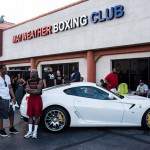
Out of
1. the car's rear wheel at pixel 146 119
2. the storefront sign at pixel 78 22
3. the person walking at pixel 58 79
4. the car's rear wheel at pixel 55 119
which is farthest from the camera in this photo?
the person walking at pixel 58 79

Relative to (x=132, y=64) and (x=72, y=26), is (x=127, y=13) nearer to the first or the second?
(x=132, y=64)

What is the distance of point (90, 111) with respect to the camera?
872 cm

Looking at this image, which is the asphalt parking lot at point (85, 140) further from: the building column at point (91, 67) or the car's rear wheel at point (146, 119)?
the building column at point (91, 67)

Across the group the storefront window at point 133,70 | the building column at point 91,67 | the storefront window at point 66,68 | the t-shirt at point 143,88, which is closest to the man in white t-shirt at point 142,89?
the t-shirt at point 143,88

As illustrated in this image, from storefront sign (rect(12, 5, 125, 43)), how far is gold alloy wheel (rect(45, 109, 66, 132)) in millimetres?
8588

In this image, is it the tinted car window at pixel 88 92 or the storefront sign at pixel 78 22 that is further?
the storefront sign at pixel 78 22

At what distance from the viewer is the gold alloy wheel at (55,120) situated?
28.1 feet

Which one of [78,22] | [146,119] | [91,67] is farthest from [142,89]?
[146,119]

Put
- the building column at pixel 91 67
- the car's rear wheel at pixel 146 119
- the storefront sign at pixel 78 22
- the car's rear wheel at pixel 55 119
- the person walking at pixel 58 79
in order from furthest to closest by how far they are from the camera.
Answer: the person walking at pixel 58 79 → the building column at pixel 91 67 → the storefront sign at pixel 78 22 → the car's rear wheel at pixel 146 119 → the car's rear wheel at pixel 55 119

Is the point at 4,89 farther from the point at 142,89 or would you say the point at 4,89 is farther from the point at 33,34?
the point at 33,34

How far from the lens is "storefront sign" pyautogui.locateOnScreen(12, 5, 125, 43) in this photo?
53.3ft

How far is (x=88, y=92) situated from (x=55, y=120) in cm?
121

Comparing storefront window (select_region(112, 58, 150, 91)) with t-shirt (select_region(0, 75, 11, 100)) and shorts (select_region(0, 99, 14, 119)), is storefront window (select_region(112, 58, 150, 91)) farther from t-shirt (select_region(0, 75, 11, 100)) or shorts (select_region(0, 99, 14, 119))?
shorts (select_region(0, 99, 14, 119))

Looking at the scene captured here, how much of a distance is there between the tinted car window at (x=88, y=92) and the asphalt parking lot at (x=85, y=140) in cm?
88
